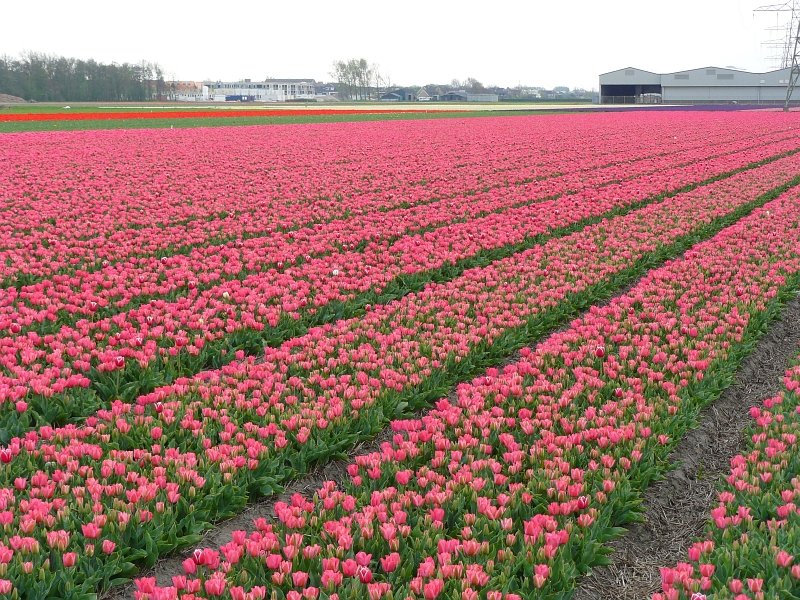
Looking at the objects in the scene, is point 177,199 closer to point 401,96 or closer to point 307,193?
point 307,193

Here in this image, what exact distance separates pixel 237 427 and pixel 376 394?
1304 mm

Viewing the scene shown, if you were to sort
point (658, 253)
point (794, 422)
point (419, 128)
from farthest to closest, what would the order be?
point (419, 128)
point (658, 253)
point (794, 422)

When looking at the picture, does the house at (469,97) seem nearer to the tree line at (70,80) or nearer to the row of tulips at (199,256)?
the tree line at (70,80)

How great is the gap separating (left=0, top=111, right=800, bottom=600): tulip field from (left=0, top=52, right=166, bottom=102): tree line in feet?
370

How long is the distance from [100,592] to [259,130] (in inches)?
1582

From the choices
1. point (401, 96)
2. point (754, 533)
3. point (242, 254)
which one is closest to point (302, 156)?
point (242, 254)

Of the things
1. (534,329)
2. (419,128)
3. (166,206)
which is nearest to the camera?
(534,329)

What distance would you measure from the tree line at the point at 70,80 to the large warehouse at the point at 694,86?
277ft

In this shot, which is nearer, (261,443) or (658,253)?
(261,443)

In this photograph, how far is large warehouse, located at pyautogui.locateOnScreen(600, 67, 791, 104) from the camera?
115 metres

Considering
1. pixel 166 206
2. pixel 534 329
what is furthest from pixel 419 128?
pixel 534 329

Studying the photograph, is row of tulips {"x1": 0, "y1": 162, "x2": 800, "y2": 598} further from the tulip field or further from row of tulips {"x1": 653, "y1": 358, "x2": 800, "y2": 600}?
row of tulips {"x1": 653, "y1": 358, "x2": 800, "y2": 600}

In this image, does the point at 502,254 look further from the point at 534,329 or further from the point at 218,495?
the point at 218,495

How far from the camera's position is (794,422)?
5789 mm
